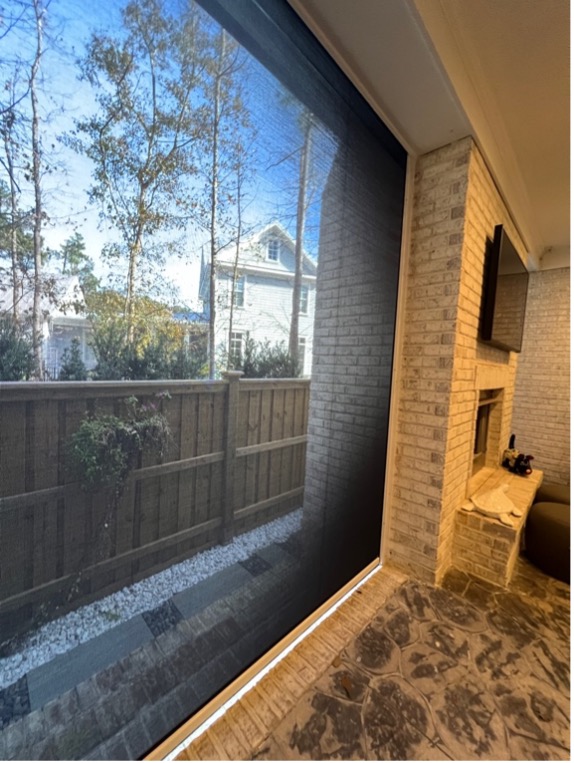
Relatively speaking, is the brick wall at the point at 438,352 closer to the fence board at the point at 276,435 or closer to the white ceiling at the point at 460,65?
the white ceiling at the point at 460,65

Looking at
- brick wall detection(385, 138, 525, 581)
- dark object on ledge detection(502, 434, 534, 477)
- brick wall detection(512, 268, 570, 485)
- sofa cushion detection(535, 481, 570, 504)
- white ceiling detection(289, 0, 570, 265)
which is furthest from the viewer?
brick wall detection(512, 268, 570, 485)

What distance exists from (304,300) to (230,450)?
0.70 metres

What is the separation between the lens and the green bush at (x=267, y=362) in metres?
1.12

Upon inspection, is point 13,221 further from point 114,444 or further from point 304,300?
point 304,300

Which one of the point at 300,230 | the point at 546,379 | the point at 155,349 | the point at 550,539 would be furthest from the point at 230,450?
the point at 546,379

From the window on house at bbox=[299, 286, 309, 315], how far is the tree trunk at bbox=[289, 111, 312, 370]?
0.01m

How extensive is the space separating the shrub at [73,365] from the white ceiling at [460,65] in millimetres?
1575

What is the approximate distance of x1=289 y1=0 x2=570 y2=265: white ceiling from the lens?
1.22 meters

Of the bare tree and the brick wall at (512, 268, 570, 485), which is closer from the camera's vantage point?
the bare tree

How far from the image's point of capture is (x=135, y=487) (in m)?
0.90

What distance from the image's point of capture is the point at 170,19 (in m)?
0.86

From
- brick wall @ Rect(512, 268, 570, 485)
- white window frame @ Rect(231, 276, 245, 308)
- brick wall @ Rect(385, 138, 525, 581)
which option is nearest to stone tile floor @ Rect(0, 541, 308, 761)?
white window frame @ Rect(231, 276, 245, 308)

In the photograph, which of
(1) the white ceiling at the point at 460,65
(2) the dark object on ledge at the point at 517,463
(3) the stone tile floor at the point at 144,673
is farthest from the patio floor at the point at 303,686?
(1) the white ceiling at the point at 460,65

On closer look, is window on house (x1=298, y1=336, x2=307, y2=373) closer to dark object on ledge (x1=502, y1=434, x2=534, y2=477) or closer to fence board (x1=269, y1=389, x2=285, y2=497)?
fence board (x1=269, y1=389, x2=285, y2=497)
